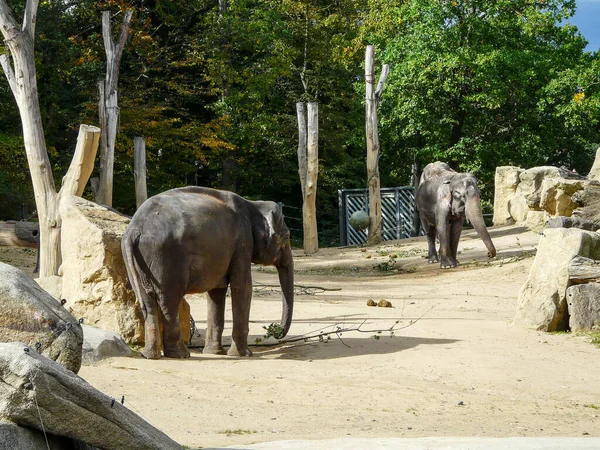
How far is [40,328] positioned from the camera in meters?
5.39

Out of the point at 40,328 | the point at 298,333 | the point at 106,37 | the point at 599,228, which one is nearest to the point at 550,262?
the point at 298,333

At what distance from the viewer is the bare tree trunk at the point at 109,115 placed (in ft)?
65.0

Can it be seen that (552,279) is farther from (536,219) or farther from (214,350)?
(536,219)

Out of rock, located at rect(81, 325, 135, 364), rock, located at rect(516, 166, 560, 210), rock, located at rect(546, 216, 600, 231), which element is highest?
rock, located at rect(516, 166, 560, 210)

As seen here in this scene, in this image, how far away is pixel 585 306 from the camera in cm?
1078

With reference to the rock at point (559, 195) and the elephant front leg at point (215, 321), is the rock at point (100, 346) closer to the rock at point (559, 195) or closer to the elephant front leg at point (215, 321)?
the elephant front leg at point (215, 321)

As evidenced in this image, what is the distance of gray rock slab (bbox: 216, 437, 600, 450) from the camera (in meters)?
5.36

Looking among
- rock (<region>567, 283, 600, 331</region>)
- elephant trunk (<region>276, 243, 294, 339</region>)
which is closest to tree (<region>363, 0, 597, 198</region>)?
rock (<region>567, 283, 600, 331</region>)

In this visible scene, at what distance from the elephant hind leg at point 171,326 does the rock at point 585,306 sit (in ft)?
14.3

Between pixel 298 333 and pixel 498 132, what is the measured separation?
70.5 feet

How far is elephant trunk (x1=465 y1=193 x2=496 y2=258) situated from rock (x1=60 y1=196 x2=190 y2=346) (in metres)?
10.5

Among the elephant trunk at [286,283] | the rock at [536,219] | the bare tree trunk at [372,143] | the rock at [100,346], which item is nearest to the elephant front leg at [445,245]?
the rock at [536,219]

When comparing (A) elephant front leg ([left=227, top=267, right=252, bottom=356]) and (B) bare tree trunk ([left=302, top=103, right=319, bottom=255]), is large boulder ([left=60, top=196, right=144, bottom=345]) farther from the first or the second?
(B) bare tree trunk ([left=302, top=103, right=319, bottom=255])

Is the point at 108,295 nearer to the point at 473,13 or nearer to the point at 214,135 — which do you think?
the point at 214,135
